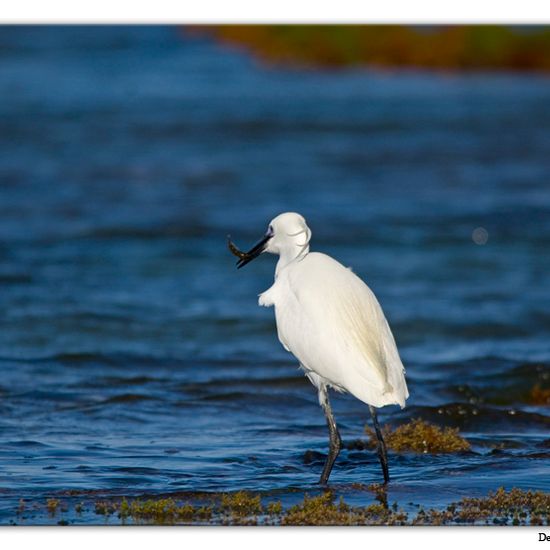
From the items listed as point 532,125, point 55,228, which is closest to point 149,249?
point 55,228

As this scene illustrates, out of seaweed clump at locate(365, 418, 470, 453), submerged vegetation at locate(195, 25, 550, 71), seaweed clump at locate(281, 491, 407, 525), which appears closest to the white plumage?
seaweed clump at locate(281, 491, 407, 525)

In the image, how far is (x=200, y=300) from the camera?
33.7 ft

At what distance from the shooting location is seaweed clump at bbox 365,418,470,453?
20.7ft

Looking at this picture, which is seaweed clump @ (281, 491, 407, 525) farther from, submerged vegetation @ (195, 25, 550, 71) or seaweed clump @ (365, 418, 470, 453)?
submerged vegetation @ (195, 25, 550, 71)

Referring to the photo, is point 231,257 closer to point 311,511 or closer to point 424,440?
point 424,440

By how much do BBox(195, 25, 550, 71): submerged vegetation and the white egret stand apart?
Answer: 8.53 feet

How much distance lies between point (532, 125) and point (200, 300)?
6.78 meters

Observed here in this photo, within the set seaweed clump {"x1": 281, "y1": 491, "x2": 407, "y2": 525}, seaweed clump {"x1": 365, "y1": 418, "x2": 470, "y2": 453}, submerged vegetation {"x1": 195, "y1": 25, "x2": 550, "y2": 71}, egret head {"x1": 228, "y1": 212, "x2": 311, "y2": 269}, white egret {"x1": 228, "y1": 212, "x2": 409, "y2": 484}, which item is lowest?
seaweed clump {"x1": 281, "y1": 491, "x2": 407, "y2": 525}

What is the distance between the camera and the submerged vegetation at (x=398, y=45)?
8.76 metres

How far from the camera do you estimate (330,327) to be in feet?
18.3

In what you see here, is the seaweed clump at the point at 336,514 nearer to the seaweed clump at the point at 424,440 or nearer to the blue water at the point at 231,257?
the blue water at the point at 231,257

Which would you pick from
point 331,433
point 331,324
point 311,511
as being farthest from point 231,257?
point 311,511

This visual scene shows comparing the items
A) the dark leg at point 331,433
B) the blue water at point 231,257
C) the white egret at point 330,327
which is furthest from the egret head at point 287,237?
the blue water at point 231,257
